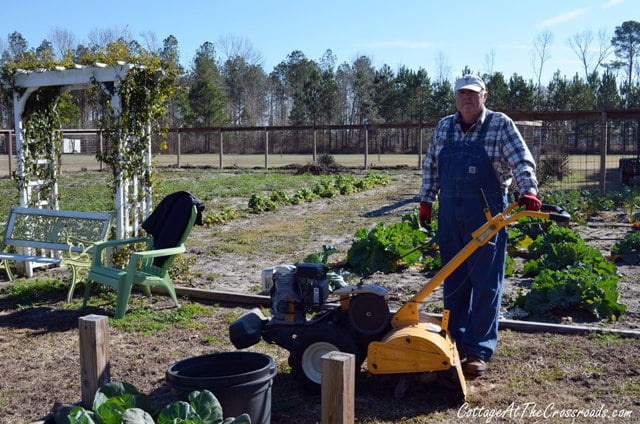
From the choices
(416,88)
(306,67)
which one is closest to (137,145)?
(416,88)

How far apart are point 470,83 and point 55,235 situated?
5.28 meters

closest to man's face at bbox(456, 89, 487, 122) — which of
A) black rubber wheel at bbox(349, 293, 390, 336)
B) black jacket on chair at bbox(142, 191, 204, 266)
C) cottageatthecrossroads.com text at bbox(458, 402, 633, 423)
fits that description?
black rubber wheel at bbox(349, 293, 390, 336)

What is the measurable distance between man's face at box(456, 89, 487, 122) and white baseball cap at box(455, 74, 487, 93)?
0.09ft

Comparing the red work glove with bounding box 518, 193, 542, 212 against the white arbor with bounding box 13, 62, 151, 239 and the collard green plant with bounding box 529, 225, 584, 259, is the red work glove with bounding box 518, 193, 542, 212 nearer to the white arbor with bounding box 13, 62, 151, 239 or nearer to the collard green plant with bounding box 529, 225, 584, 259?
the collard green plant with bounding box 529, 225, 584, 259

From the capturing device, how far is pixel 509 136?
4957 millimetres

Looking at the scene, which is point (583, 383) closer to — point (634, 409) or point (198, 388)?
point (634, 409)

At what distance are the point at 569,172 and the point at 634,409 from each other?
20.1m

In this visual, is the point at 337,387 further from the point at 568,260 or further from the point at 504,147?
the point at 568,260

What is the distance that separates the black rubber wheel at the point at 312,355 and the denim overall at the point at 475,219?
0.90 metres

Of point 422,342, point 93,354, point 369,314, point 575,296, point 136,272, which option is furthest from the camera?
point 136,272

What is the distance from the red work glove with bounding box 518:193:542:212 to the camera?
4.62 metres

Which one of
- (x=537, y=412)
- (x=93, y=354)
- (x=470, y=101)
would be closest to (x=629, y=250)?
(x=470, y=101)

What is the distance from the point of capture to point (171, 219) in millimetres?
7508

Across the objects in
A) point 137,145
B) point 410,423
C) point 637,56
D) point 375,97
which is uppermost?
point 637,56
